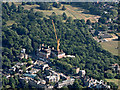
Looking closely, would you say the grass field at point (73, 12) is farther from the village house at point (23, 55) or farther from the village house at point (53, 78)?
the village house at point (53, 78)

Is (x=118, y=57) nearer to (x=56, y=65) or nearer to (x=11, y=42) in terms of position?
(x=56, y=65)

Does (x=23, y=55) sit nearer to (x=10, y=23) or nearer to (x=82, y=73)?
(x=82, y=73)

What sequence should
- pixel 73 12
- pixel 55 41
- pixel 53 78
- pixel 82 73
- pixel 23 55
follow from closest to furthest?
pixel 53 78, pixel 82 73, pixel 23 55, pixel 55 41, pixel 73 12

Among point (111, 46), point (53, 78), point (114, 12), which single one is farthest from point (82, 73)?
point (114, 12)

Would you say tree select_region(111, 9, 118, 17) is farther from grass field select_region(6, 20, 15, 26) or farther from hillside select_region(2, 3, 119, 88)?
grass field select_region(6, 20, 15, 26)

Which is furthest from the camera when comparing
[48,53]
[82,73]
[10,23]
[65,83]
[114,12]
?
[114,12]

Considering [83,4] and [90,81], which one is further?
[83,4]

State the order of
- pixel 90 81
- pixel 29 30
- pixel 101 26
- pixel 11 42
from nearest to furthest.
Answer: pixel 90 81 < pixel 11 42 < pixel 29 30 < pixel 101 26

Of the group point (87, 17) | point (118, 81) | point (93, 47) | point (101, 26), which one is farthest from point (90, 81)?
point (87, 17)

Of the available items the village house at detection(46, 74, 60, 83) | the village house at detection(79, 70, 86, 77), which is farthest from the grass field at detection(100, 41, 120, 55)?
the village house at detection(46, 74, 60, 83)
